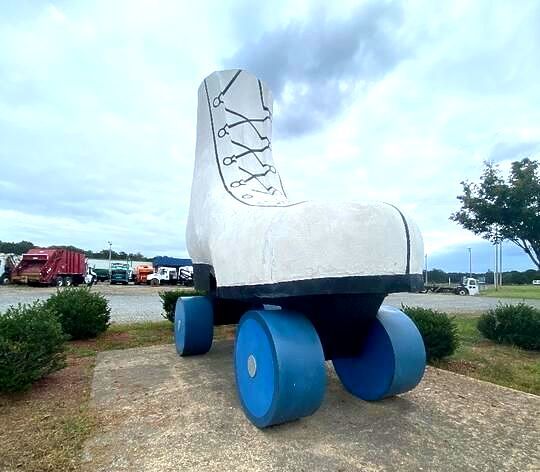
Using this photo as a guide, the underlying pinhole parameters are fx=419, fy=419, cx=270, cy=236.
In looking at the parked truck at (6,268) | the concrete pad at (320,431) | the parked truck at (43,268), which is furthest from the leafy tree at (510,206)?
the parked truck at (6,268)

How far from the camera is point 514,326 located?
7.08m

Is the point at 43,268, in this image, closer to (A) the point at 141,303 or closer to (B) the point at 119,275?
(B) the point at 119,275

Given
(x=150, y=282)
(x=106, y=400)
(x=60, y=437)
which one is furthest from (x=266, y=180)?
(x=150, y=282)

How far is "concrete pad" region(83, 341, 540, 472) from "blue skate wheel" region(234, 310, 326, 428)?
0.71ft

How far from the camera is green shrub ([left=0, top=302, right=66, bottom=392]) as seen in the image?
3.82 metres

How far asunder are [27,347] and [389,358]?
11.1 ft

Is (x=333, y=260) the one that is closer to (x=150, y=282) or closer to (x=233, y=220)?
(x=233, y=220)

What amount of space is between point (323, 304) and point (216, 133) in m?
2.72

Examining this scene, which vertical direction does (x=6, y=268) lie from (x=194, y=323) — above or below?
above

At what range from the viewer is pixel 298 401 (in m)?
2.77

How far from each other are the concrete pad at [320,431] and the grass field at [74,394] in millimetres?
160

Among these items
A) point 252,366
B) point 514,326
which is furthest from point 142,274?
point 252,366

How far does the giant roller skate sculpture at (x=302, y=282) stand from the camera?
102 inches

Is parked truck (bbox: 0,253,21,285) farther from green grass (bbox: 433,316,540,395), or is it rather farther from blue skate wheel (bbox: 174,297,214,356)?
green grass (bbox: 433,316,540,395)
